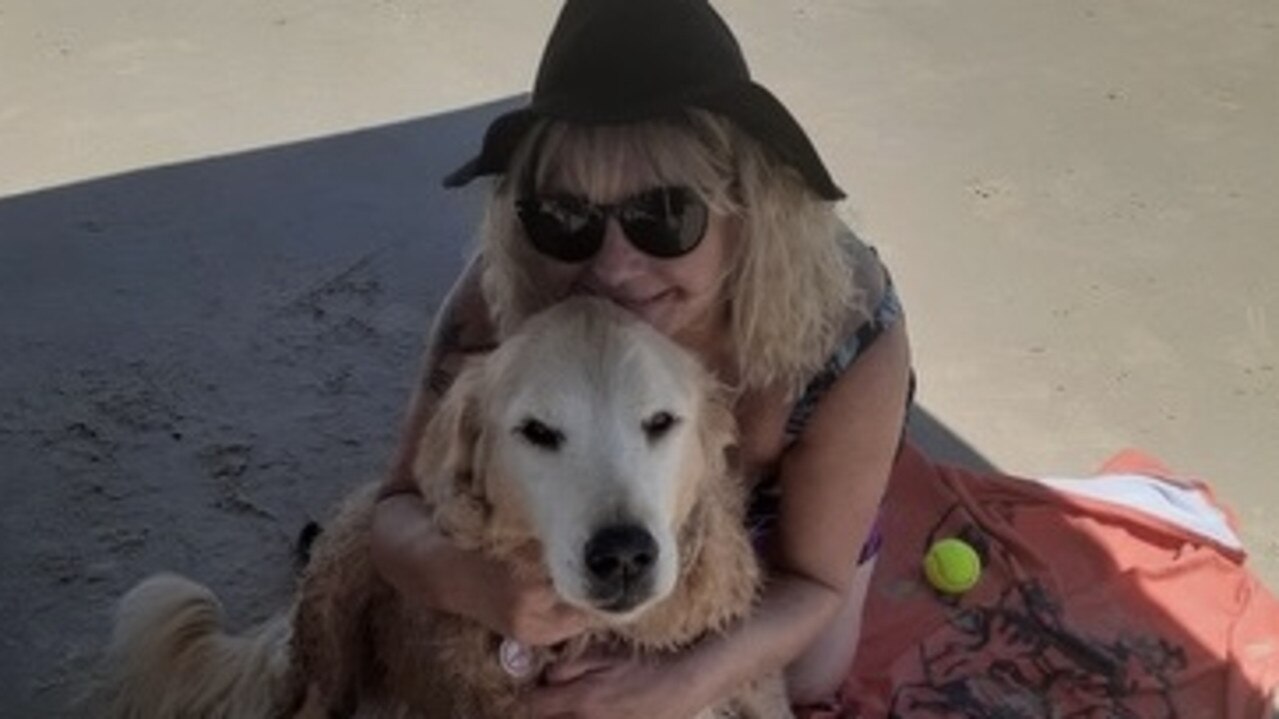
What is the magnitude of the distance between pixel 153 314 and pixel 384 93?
1.74m

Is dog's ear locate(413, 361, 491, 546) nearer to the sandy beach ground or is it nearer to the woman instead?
the woman

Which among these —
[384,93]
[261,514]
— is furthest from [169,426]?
[384,93]

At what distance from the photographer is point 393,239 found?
15.0ft

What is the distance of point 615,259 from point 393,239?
2.57m

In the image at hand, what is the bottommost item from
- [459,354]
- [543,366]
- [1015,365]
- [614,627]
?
[1015,365]

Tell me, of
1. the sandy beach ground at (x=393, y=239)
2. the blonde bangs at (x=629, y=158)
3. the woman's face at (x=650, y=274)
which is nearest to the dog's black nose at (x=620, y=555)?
the woman's face at (x=650, y=274)

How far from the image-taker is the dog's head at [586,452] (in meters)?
1.93

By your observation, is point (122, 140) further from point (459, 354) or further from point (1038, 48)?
point (1038, 48)

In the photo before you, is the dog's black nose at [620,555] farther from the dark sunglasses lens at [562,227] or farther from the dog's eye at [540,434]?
the dark sunglasses lens at [562,227]

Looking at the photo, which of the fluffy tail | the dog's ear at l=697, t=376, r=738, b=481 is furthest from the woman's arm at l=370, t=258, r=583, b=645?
the fluffy tail

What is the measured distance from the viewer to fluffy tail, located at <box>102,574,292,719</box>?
2654mm

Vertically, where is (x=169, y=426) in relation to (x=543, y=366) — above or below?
below

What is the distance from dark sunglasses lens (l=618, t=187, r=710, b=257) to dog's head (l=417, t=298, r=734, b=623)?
4.8 inches

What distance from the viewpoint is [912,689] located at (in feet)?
9.37
